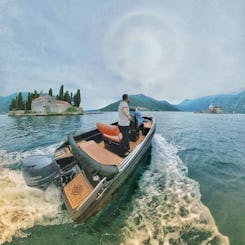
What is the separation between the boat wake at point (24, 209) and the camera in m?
3.04

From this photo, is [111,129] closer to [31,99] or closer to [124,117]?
[124,117]

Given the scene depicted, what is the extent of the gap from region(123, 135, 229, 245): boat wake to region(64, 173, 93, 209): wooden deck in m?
1.06

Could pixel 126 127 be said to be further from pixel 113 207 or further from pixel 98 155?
pixel 113 207

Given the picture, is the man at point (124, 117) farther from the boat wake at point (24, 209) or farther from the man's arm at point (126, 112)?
the boat wake at point (24, 209)

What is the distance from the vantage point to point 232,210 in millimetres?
3975

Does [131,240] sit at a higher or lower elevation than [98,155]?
lower

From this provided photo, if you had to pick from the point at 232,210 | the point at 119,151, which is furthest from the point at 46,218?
the point at 232,210

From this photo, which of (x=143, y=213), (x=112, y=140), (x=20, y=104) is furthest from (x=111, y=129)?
(x=20, y=104)

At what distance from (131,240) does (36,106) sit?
2880 inches

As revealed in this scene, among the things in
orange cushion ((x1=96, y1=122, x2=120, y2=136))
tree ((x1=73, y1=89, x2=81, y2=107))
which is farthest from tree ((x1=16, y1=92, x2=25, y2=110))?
orange cushion ((x1=96, y1=122, x2=120, y2=136))

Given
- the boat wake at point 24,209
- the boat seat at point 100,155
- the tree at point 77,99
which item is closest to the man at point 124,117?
the boat seat at point 100,155

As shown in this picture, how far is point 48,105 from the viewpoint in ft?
222

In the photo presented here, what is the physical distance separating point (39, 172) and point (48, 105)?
71.1 metres

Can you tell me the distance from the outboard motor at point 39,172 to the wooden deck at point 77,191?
472 mm
